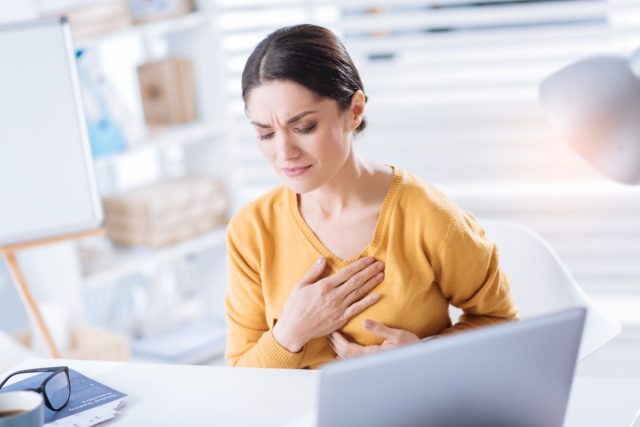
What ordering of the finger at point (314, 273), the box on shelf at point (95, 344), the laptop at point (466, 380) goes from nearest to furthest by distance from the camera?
1. the laptop at point (466, 380)
2. the finger at point (314, 273)
3. the box on shelf at point (95, 344)

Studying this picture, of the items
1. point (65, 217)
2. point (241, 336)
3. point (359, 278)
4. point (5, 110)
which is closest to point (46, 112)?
point (5, 110)

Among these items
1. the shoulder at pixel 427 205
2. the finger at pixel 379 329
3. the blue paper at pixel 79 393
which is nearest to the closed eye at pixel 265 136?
the shoulder at pixel 427 205

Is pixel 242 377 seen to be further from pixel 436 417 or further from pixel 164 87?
pixel 164 87

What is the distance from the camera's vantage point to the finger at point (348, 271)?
159 centimetres

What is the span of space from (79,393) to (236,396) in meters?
0.27

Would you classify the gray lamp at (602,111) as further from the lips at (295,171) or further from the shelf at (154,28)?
the shelf at (154,28)

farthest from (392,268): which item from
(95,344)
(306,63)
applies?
(95,344)

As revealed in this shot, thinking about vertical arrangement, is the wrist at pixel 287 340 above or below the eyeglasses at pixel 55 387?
below

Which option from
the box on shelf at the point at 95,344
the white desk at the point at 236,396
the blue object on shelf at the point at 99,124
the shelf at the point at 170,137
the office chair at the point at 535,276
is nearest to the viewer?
the white desk at the point at 236,396

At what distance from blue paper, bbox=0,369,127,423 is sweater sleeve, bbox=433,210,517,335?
61cm

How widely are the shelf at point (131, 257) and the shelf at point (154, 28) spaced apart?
2.26 feet

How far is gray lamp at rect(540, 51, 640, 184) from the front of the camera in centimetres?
106

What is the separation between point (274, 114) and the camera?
1.52 meters

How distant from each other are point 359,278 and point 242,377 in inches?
11.1
